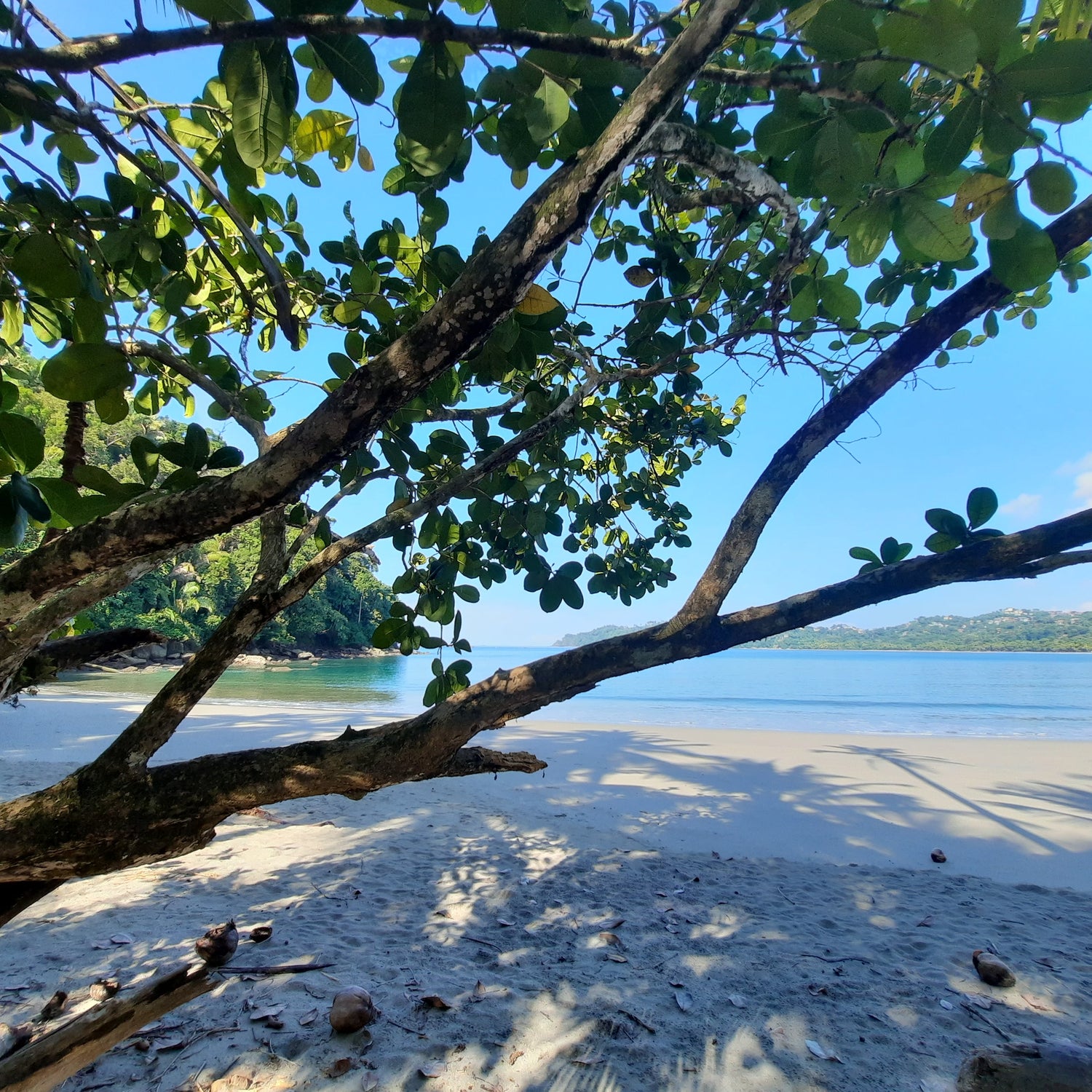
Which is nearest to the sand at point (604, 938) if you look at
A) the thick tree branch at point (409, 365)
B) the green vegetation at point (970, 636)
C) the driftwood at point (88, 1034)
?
the driftwood at point (88, 1034)

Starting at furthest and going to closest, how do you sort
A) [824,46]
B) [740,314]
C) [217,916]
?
[217,916] → [740,314] → [824,46]

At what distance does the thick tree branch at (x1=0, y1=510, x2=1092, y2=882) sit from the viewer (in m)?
1.06

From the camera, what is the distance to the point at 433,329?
78cm

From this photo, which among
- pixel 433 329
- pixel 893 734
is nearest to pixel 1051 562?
pixel 433 329

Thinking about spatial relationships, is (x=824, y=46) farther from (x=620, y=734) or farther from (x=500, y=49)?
(x=620, y=734)

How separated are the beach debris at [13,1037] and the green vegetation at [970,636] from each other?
155 ft

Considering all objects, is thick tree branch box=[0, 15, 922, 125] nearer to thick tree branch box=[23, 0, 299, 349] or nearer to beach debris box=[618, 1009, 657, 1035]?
thick tree branch box=[23, 0, 299, 349]

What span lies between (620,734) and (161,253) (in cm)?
959

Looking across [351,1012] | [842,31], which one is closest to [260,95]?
[842,31]

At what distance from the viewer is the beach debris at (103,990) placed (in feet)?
6.52

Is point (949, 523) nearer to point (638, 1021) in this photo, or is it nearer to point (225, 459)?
point (225, 459)

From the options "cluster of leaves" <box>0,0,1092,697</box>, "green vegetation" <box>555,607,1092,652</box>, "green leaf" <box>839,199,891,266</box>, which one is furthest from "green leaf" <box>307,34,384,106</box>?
"green vegetation" <box>555,607,1092,652</box>

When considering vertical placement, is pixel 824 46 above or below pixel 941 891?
above

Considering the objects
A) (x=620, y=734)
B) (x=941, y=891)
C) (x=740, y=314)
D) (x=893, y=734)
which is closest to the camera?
(x=740, y=314)
